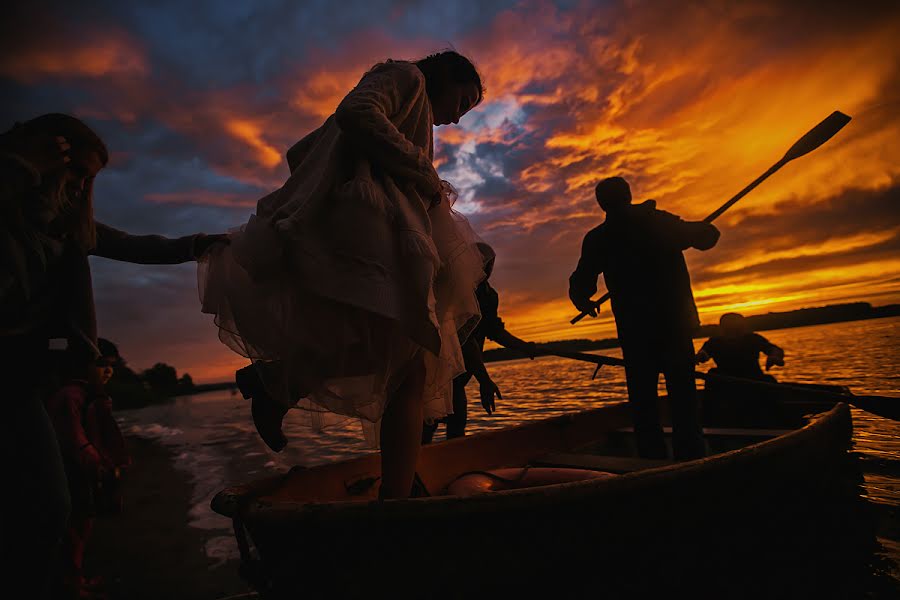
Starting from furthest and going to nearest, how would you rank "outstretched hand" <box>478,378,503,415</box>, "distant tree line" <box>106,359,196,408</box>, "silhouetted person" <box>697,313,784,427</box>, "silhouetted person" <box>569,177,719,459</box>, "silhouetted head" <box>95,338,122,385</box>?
"distant tree line" <box>106,359,196,408</box> → "silhouetted person" <box>697,313,784,427</box> → "silhouetted head" <box>95,338,122,385</box> → "silhouetted person" <box>569,177,719,459</box> → "outstretched hand" <box>478,378,503,415</box>

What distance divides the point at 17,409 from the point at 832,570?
329 cm

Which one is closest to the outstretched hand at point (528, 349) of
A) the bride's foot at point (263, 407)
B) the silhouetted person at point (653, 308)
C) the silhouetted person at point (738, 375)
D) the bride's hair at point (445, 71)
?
the silhouetted person at point (653, 308)

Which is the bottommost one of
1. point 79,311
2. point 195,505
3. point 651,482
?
point 195,505

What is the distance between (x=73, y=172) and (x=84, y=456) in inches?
90.7

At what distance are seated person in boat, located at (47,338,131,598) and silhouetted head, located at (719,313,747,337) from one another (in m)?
6.09

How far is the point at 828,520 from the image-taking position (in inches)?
96.6

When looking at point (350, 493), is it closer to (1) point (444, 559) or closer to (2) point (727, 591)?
(1) point (444, 559)

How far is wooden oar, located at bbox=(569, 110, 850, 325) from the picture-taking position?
4.24 meters

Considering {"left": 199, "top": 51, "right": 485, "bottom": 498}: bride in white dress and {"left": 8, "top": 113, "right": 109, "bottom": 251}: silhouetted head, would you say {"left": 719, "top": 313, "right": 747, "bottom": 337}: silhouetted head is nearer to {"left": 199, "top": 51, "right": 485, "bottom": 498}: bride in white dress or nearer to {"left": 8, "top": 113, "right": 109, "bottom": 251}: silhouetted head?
{"left": 199, "top": 51, "right": 485, "bottom": 498}: bride in white dress

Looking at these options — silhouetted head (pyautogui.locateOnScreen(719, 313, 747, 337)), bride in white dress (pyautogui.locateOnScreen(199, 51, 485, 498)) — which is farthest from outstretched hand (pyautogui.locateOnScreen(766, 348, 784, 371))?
bride in white dress (pyautogui.locateOnScreen(199, 51, 485, 498))

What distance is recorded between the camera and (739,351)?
5.36m

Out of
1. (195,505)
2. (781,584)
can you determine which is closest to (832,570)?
→ (781,584)

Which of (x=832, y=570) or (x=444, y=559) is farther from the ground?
(x=444, y=559)

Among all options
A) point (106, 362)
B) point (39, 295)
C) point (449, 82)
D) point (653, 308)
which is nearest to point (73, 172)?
point (39, 295)
